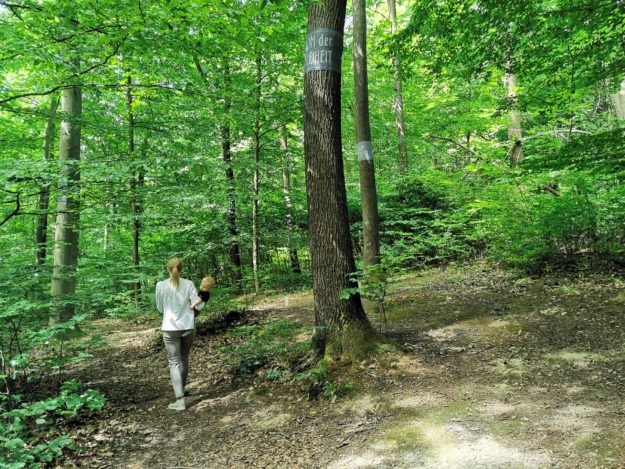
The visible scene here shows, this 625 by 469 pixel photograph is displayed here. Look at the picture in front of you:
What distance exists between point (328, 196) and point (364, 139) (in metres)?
3.48

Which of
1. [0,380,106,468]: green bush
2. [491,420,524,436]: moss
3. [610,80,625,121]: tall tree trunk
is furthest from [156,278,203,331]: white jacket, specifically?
[610,80,625,121]: tall tree trunk

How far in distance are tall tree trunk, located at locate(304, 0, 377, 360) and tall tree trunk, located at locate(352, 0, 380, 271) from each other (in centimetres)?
298

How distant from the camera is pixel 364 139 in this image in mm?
7184

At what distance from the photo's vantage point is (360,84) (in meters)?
7.31

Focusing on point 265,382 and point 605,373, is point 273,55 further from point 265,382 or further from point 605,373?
point 605,373

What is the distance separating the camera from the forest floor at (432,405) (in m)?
2.59

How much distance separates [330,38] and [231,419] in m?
4.52

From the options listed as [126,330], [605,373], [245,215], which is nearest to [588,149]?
[605,373]

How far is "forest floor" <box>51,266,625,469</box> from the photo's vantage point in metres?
2.59

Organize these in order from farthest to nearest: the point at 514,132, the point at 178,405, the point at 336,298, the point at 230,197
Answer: the point at 230,197
the point at 514,132
the point at 178,405
the point at 336,298

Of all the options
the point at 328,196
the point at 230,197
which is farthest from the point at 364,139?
the point at 230,197

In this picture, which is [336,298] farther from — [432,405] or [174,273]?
[174,273]

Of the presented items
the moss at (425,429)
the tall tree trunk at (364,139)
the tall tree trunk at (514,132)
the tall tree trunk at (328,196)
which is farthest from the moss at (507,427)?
the tall tree trunk at (514,132)

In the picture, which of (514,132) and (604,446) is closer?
(604,446)
